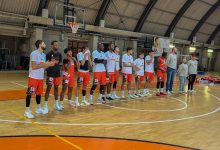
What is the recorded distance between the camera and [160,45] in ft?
89.5

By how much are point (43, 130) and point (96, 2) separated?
16.3 meters

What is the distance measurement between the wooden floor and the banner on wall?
18.1m

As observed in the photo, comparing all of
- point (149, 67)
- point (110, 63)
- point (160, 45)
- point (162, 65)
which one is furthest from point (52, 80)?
point (160, 45)

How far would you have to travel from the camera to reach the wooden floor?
17.5ft

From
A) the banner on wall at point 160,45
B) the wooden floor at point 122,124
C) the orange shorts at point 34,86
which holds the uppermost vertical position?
the banner on wall at point 160,45

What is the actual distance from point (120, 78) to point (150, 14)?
9406mm

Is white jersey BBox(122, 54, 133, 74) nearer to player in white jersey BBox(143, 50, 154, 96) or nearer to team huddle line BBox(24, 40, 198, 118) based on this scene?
team huddle line BBox(24, 40, 198, 118)

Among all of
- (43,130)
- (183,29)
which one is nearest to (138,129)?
(43,130)

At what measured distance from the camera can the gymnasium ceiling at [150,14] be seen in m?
17.8

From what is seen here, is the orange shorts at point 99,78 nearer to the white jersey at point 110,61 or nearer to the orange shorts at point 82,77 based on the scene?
the orange shorts at point 82,77

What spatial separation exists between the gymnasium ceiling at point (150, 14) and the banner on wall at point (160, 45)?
939mm

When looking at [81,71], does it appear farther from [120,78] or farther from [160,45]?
[160,45]

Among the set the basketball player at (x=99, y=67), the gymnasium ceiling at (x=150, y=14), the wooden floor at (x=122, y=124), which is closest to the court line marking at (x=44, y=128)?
the wooden floor at (x=122, y=124)

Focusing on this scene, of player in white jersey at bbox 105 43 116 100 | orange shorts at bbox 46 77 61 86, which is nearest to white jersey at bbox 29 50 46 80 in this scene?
orange shorts at bbox 46 77 61 86
